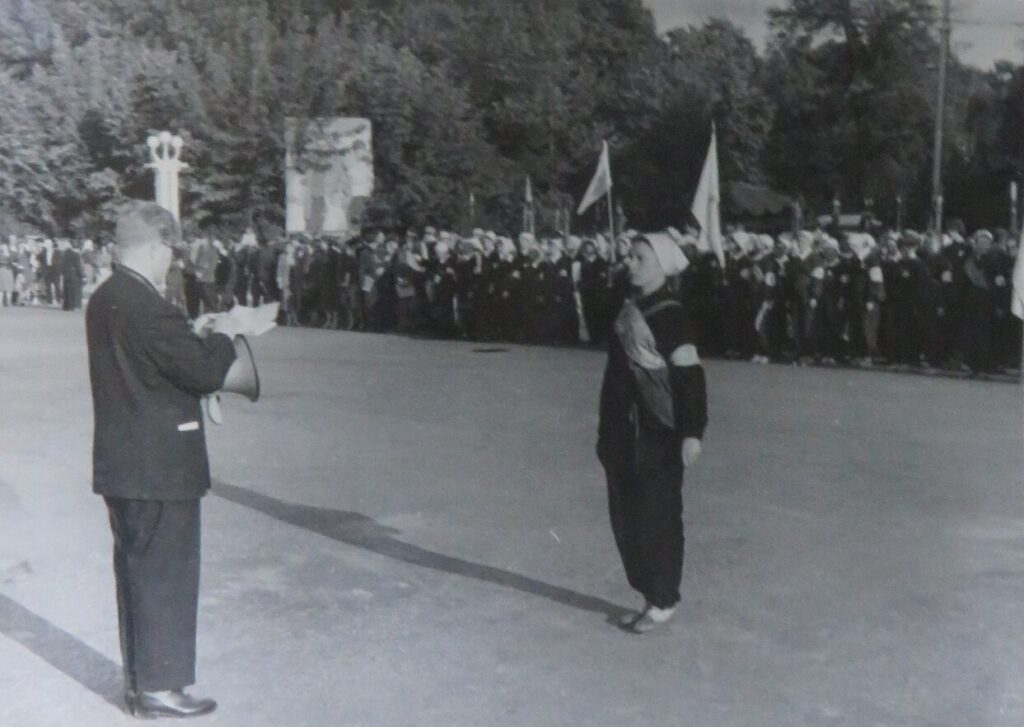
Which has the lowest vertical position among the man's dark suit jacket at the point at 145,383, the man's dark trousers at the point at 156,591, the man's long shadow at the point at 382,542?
the man's long shadow at the point at 382,542

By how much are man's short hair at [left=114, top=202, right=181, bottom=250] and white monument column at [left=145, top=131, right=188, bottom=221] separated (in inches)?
1124

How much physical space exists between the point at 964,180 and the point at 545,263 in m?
18.0

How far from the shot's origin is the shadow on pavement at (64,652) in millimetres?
5406

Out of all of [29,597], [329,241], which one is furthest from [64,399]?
[329,241]

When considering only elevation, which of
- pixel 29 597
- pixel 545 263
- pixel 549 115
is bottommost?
pixel 29 597

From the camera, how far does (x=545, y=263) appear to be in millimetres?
21469

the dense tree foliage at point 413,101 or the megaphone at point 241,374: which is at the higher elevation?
the dense tree foliage at point 413,101

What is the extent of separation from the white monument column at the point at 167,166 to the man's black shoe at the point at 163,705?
28.8m

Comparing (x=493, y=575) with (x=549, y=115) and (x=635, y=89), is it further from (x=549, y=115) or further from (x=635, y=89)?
(x=635, y=89)

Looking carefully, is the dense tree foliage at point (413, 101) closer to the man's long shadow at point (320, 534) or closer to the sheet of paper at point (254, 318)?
the man's long shadow at point (320, 534)

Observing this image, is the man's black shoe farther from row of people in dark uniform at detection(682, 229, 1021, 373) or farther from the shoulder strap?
row of people in dark uniform at detection(682, 229, 1021, 373)

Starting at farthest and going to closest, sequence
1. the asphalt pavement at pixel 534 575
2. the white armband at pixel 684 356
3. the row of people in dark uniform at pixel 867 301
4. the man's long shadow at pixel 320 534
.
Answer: the row of people in dark uniform at pixel 867 301
the white armband at pixel 684 356
the man's long shadow at pixel 320 534
the asphalt pavement at pixel 534 575

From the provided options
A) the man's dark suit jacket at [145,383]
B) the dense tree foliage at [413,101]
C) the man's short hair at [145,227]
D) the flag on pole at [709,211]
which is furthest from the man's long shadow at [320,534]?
the dense tree foliage at [413,101]

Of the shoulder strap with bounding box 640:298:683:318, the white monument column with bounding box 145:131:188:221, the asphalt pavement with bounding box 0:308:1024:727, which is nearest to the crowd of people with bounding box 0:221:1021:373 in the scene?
the asphalt pavement with bounding box 0:308:1024:727
